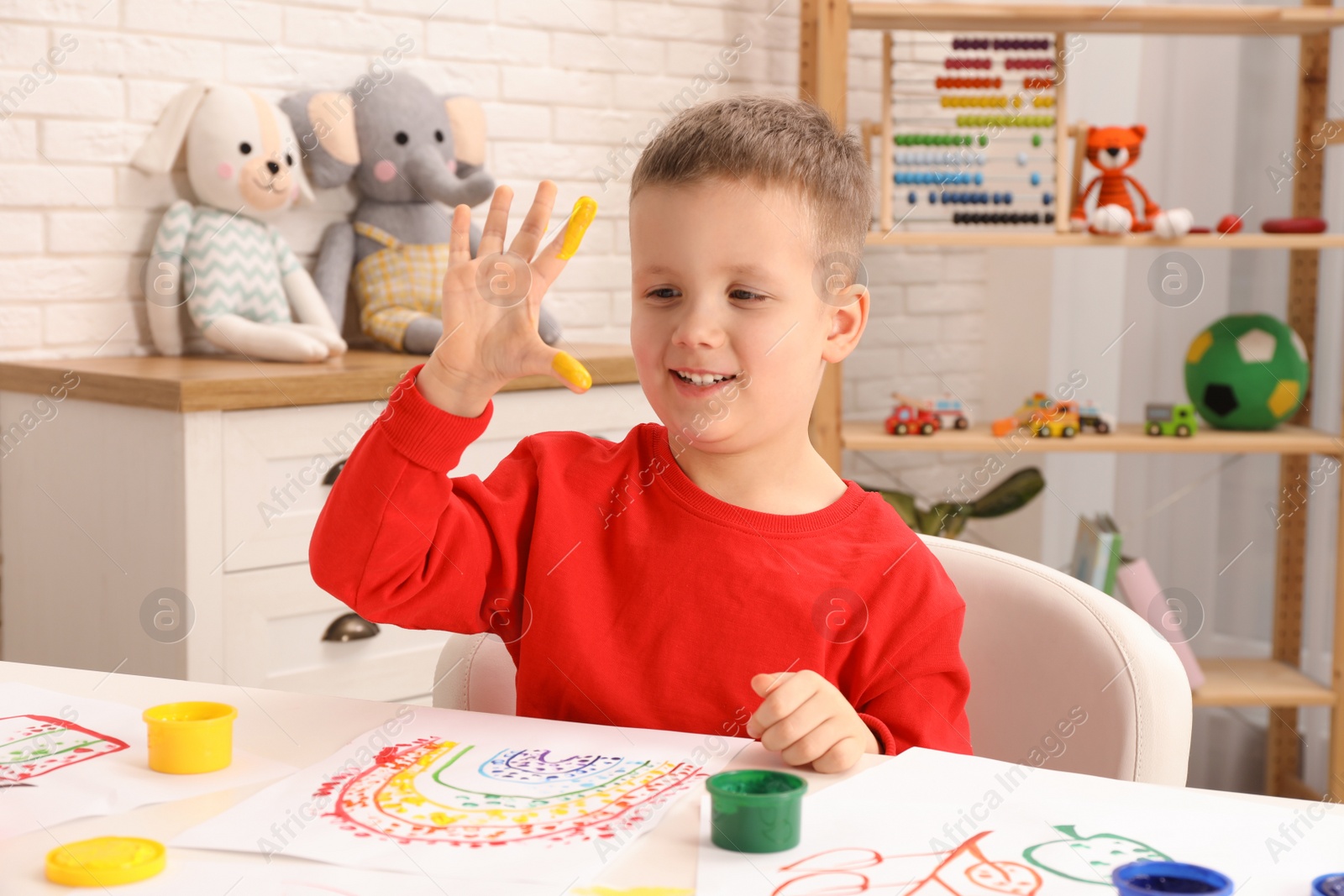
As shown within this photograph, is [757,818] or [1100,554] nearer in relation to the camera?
[757,818]

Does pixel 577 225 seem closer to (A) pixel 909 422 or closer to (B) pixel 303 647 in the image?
(B) pixel 303 647

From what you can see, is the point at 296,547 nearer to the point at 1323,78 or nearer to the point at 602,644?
the point at 602,644

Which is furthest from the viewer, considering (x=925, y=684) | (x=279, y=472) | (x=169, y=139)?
(x=169, y=139)

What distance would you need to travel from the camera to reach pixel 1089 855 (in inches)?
25.8

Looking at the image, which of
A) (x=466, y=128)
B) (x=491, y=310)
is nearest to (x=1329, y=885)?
(x=491, y=310)

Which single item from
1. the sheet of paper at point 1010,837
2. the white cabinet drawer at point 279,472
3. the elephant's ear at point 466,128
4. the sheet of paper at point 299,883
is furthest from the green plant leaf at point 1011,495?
the sheet of paper at point 299,883

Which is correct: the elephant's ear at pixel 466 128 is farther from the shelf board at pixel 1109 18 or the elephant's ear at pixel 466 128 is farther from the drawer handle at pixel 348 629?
the drawer handle at pixel 348 629

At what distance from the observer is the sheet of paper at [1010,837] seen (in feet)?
2.02

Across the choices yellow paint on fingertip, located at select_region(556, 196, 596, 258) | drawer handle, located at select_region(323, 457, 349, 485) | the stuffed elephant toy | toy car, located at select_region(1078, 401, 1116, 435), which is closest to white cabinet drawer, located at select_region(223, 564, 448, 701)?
drawer handle, located at select_region(323, 457, 349, 485)

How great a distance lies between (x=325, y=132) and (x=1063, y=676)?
69.4 inches

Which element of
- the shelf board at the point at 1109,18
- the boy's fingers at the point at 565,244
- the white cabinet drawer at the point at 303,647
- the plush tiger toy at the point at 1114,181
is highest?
the shelf board at the point at 1109,18

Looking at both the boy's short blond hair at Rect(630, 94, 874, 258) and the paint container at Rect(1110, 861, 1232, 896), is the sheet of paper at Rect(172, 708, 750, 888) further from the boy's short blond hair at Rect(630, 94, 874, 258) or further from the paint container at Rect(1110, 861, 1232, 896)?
the boy's short blond hair at Rect(630, 94, 874, 258)

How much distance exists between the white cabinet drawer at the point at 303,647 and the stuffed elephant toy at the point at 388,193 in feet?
1.76

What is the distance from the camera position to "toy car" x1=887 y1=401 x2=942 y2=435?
8.34 feet
